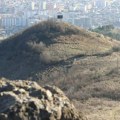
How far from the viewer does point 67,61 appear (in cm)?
Answer: 3391

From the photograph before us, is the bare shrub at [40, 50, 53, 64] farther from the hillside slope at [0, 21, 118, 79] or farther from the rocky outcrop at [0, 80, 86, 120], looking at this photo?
the rocky outcrop at [0, 80, 86, 120]

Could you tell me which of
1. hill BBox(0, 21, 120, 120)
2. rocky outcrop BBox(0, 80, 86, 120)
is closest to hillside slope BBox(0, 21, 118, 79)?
hill BBox(0, 21, 120, 120)

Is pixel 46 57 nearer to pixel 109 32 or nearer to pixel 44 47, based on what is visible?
pixel 44 47

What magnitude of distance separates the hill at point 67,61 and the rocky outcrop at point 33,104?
37.5ft

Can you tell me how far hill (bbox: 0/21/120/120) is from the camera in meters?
23.3

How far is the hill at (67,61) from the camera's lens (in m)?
23.3

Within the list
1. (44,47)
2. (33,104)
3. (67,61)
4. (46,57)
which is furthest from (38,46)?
(33,104)

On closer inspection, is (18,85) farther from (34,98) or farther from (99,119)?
(99,119)

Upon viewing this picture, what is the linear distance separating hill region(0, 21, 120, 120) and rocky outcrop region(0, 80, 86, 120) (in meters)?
11.4

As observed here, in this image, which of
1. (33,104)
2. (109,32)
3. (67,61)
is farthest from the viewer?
(109,32)

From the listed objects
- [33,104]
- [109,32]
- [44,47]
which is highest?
[33,104]

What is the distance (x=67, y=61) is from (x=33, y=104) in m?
26.3

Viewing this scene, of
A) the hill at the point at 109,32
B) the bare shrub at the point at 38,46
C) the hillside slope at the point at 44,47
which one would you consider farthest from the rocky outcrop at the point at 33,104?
the hill at the point at 109,32

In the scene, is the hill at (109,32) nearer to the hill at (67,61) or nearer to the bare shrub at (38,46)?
the hill at (67,61)
